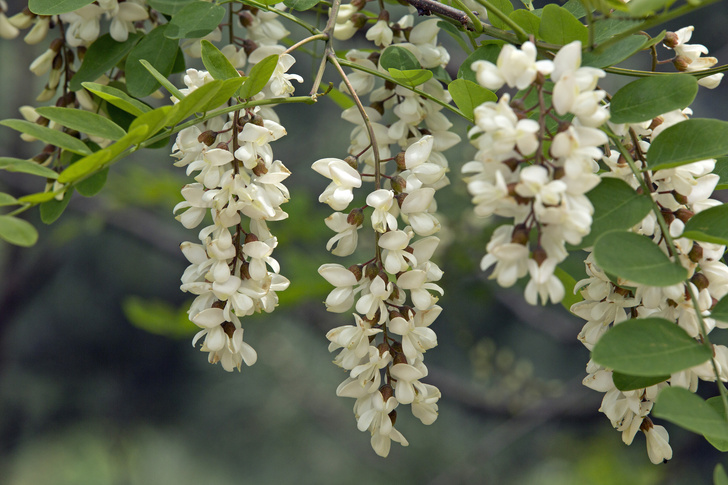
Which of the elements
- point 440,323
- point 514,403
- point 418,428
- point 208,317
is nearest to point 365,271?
point 208,317

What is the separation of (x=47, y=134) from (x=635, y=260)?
346 millimetres

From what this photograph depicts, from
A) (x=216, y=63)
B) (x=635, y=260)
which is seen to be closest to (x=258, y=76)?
(x=216, y=63)

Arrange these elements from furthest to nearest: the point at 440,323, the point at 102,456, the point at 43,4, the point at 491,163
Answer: the point at 102,456
the point at 440,323
the point at 43,4
the point at 491,163

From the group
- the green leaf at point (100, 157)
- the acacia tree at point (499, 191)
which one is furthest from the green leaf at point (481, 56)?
the green leaf at point (100, 157)

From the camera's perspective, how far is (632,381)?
0.36 metres

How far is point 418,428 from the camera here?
2625 mm

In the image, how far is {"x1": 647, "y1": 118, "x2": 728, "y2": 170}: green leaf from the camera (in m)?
0.34

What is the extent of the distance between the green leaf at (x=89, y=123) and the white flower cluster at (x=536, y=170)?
9.1 inches

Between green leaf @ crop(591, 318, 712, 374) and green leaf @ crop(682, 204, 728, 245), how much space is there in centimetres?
5

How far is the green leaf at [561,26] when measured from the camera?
0.38 metres

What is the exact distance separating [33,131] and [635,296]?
0.37 m

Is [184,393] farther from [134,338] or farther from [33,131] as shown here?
[33,131]

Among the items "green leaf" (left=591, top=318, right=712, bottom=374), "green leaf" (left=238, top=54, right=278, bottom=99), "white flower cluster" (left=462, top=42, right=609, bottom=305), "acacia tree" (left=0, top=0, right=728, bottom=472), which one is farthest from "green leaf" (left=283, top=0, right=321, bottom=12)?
"green leaf" (left=591, top=318, right=712, bottom=374)

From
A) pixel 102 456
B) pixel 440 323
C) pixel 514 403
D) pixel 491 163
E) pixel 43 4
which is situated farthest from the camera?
pixel 102 456
